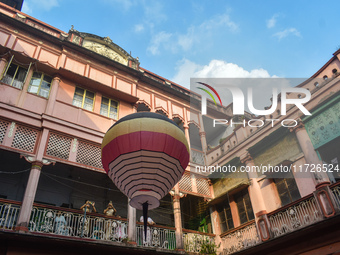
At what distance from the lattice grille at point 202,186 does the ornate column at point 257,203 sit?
200 cm

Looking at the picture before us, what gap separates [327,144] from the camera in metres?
8.45

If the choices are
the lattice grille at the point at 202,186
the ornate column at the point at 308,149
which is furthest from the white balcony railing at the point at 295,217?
the lattice grille at the point at 202,186

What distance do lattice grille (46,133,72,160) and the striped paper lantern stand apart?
4428 millimetres

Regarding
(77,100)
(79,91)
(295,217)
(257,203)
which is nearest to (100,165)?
(77,100)

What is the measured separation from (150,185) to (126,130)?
105 centimetres

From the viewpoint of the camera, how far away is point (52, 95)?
991 cm

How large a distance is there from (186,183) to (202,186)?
89 centimetres

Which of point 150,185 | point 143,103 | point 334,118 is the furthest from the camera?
point 143,103

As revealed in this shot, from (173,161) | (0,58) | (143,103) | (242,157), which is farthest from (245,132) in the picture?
(0,58)

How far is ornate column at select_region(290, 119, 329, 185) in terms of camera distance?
321 inches

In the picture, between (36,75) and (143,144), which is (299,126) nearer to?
(143,144)

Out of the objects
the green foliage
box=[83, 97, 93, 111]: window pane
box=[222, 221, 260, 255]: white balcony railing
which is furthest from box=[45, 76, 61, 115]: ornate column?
box=[222, 221, 260, 255]: white balcony railing

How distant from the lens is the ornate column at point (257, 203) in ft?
29.5

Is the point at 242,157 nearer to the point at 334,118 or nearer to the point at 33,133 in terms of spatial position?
the point at 334,118
